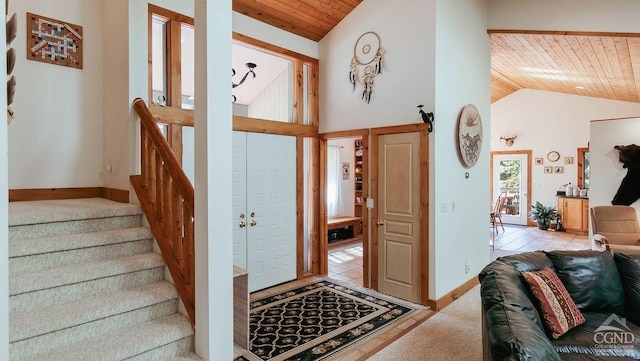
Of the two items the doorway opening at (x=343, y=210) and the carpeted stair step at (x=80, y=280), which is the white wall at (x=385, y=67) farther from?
the carpeted stair step at (x=80, y=280)

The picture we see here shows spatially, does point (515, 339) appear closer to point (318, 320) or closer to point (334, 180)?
point (318, 320)

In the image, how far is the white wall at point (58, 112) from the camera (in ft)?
10.3

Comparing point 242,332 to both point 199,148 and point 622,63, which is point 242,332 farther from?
point 622,63

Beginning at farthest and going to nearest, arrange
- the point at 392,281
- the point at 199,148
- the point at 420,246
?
the point at 392,281 < the point at 420,246 < the point at 199,148

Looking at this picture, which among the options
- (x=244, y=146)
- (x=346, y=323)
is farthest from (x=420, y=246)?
(x=244, y=146)

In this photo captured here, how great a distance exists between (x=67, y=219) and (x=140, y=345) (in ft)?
4.01

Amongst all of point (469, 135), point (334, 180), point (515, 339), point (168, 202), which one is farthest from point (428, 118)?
point (334, 180)

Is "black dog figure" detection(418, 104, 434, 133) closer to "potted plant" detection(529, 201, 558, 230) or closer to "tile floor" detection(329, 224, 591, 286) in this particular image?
"tile floor" detection(329, 224, 591, 286)

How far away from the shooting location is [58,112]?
3.32 m

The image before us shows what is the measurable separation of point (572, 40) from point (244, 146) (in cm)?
469

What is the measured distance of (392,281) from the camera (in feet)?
14.2

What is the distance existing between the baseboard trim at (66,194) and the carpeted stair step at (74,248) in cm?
66

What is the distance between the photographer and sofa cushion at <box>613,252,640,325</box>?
2.60 metres

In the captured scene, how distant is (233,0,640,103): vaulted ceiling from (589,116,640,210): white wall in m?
0.85
